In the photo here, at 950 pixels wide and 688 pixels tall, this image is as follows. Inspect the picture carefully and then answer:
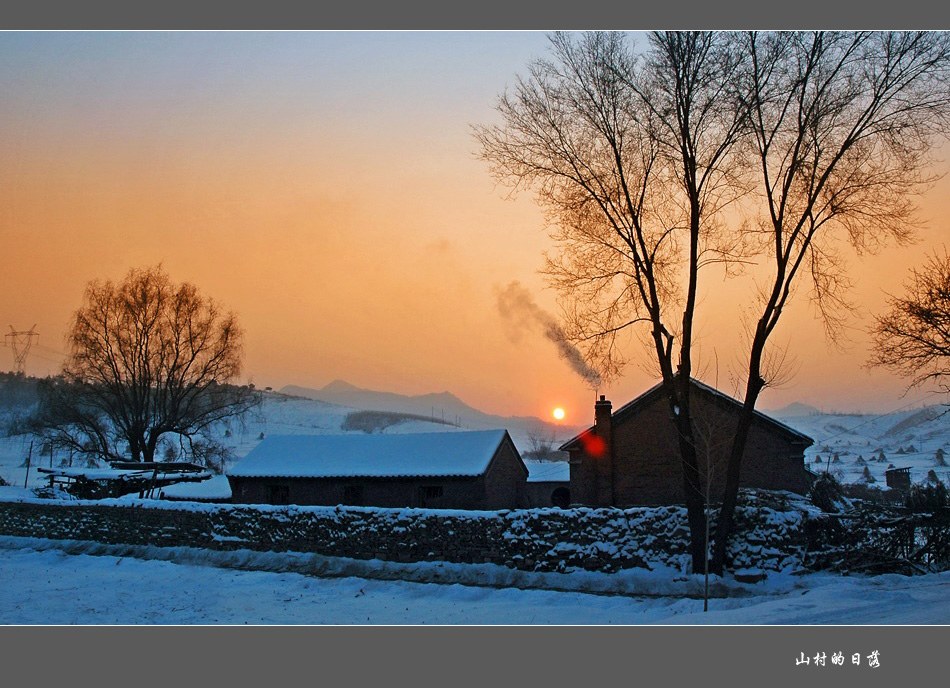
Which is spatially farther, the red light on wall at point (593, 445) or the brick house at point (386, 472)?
the brick house at point (386, 472)

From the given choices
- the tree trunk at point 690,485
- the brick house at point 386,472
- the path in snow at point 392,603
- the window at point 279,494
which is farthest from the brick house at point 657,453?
the window at point 279,494

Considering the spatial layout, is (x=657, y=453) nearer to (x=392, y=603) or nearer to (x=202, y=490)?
(x=392, y=603)

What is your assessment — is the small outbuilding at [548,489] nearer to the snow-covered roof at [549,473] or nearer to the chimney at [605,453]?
the snow-covered roof at [549,473]

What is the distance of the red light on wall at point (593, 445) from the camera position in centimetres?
A: 3061

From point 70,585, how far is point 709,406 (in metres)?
22.4

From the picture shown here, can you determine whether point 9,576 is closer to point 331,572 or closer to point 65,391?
point 331,572

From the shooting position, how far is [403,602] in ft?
60.3

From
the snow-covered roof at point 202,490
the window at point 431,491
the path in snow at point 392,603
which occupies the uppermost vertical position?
the window at point 431,491

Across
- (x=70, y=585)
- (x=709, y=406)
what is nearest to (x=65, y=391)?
(x=70, y=585)

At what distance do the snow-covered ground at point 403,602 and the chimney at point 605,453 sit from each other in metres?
11.1

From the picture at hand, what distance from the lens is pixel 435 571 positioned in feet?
68.4

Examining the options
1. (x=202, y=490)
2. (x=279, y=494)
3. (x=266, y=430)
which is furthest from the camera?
(x=266, y=430)

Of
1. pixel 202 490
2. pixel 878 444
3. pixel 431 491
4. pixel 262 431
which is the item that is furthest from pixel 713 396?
pixel 262 431

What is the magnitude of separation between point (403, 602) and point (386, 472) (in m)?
16.0
